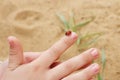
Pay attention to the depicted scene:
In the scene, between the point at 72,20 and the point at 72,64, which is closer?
the point at 72,64

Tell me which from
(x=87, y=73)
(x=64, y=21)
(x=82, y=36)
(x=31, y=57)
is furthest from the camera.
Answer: (x=64, y=21)

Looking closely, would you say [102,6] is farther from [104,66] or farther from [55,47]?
[55,47]

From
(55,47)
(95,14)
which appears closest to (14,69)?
(55,47)

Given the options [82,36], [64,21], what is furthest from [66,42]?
[64,21]

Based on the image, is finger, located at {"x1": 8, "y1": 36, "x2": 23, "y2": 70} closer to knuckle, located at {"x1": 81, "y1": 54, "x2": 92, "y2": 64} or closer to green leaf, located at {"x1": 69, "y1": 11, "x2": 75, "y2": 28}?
knuckle, located at {"x1": 81, "y1": 54, "x2": 92, "y2": 64}

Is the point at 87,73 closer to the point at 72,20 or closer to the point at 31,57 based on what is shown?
the point at 31,57

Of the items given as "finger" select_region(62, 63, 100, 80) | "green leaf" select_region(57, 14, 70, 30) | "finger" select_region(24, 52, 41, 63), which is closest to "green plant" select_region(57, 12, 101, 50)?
"green leaf" select_region(57, 14, 70, 30)

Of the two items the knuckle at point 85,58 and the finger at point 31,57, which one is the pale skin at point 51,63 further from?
the finger at point 31,57
